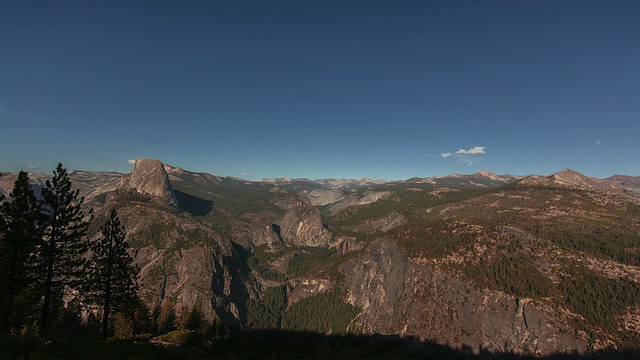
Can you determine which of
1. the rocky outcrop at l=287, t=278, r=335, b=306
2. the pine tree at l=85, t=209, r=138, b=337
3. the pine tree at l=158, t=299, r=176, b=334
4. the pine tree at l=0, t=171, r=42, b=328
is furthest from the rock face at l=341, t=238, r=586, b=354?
the pine tree at l=0, t=171, r=42, b=328

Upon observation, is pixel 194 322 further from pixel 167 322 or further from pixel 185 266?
pixel 185 266

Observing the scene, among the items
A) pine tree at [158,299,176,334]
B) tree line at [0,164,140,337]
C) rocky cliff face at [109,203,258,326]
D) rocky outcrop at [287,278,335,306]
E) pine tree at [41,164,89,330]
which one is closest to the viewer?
tree line at [0,164,140,337]

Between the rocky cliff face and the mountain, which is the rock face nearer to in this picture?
the mountain

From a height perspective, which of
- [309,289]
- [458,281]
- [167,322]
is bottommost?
[309,289]

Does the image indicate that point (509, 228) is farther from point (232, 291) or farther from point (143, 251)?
point (143, 251)

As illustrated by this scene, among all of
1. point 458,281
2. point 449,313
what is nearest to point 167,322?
point 449,313

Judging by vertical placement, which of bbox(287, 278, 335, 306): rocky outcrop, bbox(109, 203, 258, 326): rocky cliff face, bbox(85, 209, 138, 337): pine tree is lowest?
bbox(287, 278, 335, 306): rocky outcrop
